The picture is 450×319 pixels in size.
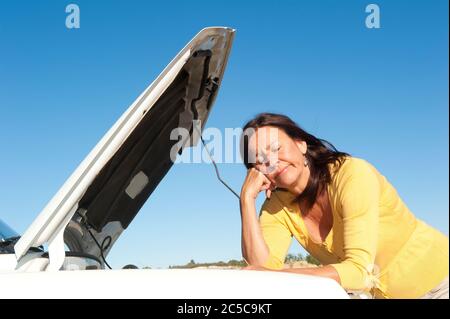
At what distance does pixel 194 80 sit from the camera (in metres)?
2.97

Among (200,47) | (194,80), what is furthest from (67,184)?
(194,80)

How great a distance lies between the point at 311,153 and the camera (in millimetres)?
3195

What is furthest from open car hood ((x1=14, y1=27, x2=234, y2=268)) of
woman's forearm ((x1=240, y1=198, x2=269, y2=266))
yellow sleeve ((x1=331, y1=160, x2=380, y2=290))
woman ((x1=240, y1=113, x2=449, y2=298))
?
yellow sleeve ((x1=331, y1=160, x2=380, y2=290))

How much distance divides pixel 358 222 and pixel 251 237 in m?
0.72

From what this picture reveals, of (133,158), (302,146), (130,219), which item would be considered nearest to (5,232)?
(133,158)

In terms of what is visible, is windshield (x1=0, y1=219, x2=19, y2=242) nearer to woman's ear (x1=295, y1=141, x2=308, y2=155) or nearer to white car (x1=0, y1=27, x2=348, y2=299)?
white car (x1=0, y1=27, x2=348, y2=299)

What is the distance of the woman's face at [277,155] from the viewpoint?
303 centimetres

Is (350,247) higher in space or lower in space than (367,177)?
lower

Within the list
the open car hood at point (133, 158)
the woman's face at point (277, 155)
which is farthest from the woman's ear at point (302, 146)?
the open car hood at point (133, 158)

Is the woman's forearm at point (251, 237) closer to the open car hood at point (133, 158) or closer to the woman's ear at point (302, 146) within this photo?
the woman's ear at point (302, 146)

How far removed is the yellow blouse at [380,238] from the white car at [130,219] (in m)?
0.79
